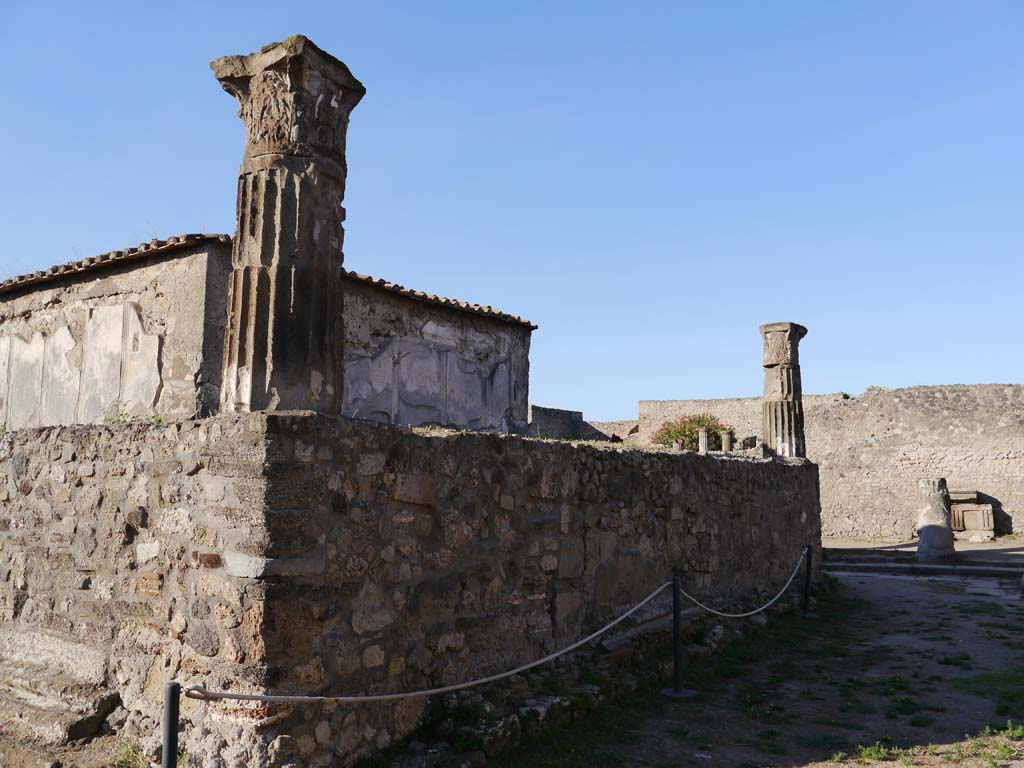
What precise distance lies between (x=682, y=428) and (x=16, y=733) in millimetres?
29181

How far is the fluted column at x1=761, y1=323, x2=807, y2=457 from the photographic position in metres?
12.0

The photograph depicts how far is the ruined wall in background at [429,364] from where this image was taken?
34.3ft

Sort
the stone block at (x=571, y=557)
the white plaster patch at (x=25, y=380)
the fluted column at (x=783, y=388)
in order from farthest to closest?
the fluted column at (x=783, y=388) → the white plaster patch at (x=25, y=380) → the stone block at (x=571, y=557)

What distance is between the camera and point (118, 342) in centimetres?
933

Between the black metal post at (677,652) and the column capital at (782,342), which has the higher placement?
the column capital at (782,342)

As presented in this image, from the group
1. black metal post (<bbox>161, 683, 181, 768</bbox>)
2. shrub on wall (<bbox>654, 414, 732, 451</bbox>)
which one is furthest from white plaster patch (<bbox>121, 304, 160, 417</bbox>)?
shrub on wall (<bbox>654, 414, 732, 451</bbox>)

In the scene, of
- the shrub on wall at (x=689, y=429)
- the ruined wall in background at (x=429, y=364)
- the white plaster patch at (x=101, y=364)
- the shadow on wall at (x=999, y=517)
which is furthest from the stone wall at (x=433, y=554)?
the shrub on wall at (x=689, y=429)

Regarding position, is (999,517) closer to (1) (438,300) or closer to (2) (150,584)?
(1) (438,300)

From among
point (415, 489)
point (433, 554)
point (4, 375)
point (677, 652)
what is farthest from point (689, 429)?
point (415, 489)

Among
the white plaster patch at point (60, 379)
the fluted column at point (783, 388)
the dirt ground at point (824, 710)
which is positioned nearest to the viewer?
the dirt ground at point (824, 710)

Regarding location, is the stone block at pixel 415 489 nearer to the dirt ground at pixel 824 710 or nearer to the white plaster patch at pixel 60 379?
the dirt ground at pixel 824 710

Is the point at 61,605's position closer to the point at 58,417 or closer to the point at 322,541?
the point at 322,541

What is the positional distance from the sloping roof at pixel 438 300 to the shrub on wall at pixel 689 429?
62.0 ft

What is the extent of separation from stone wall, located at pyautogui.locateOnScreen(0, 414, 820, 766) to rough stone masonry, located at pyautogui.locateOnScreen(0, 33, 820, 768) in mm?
12
